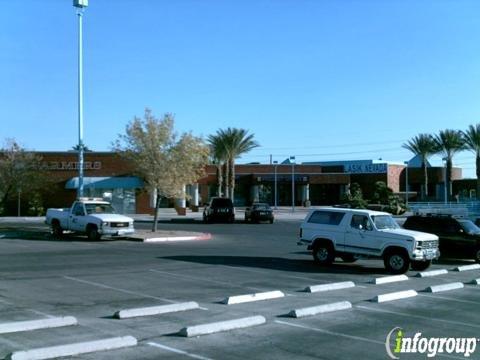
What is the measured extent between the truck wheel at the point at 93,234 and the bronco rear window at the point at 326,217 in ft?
39.7

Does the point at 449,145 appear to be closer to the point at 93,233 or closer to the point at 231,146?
the point at 231,146

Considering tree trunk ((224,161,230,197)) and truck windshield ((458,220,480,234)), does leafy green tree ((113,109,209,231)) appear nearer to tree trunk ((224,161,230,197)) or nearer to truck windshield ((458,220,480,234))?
truck windshield ((458,220,480,234))

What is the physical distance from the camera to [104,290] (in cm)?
1372

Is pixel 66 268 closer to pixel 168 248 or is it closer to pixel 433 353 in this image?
pixel 168 248

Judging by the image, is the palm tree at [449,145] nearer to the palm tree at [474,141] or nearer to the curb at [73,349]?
the palm tree at [474,141]

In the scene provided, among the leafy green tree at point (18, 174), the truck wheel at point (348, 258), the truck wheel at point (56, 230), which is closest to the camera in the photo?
the truck wheel at point (348, 258)

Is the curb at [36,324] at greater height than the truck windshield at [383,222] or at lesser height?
lesser

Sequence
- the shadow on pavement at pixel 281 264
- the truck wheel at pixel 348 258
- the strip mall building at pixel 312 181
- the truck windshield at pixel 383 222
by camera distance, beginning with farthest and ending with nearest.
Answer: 1. the strip mall building at pixel 312 181
2. the truck wheel at pixel 348 258
3. the truck windshield at pixel 383 222
4. the shadow on pavement at pixel 281 264

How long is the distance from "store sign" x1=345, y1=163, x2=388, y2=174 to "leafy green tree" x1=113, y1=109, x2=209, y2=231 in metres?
59.0

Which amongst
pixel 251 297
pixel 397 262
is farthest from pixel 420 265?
pixel 251 297

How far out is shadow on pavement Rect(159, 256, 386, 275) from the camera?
18.9m

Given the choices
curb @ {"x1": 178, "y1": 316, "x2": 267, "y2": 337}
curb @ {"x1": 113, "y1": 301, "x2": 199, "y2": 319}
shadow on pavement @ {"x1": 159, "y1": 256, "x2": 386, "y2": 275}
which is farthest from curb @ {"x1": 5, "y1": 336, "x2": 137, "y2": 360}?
shadow on pavement @ {"x1": 159, "y1": 256, "x2": 386, "y2": 275}

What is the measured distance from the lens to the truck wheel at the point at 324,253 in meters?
20.2

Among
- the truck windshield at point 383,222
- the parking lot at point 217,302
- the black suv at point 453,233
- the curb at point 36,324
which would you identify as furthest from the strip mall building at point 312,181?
the curb at point 36,324
